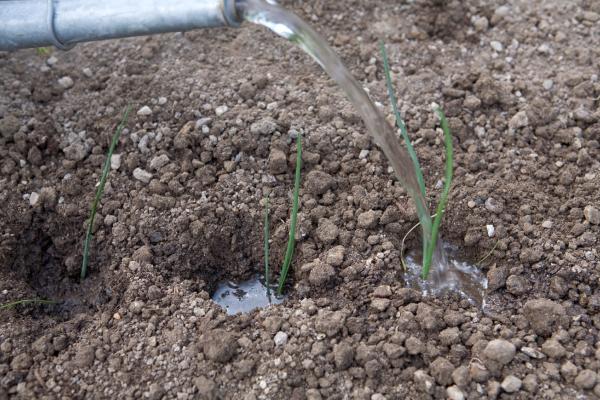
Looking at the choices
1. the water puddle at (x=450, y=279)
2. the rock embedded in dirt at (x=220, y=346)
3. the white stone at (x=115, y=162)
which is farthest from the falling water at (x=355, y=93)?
the white stone at (x=115, y=162)

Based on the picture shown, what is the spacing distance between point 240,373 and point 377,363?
35cm

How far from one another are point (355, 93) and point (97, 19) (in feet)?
2.35

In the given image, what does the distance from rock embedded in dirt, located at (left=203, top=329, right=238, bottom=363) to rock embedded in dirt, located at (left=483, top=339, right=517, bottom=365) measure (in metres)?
0.65

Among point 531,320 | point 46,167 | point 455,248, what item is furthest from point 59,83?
point 531,320

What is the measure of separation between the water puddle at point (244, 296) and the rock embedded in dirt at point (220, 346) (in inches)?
8.2

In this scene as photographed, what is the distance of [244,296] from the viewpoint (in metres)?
2.07

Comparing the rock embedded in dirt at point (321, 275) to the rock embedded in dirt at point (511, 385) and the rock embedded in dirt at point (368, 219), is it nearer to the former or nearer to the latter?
the rock embedded in dirt at point (368, 219)

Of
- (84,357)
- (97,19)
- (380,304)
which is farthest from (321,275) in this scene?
(97,19)

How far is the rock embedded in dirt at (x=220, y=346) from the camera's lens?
69.1 inches

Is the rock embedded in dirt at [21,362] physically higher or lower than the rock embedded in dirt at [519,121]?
lower

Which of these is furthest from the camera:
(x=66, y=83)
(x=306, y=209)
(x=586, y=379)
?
(x=66, y=83)

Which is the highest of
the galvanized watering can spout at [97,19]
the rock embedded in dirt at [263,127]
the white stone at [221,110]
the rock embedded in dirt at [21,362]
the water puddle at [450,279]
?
the galvanized watering can spout at [97,19]

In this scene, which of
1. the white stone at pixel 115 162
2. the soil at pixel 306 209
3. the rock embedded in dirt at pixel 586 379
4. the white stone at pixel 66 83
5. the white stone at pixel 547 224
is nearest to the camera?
the rock embedded in dirt at pixel 586 379

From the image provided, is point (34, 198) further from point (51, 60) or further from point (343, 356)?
point (343, 356)
